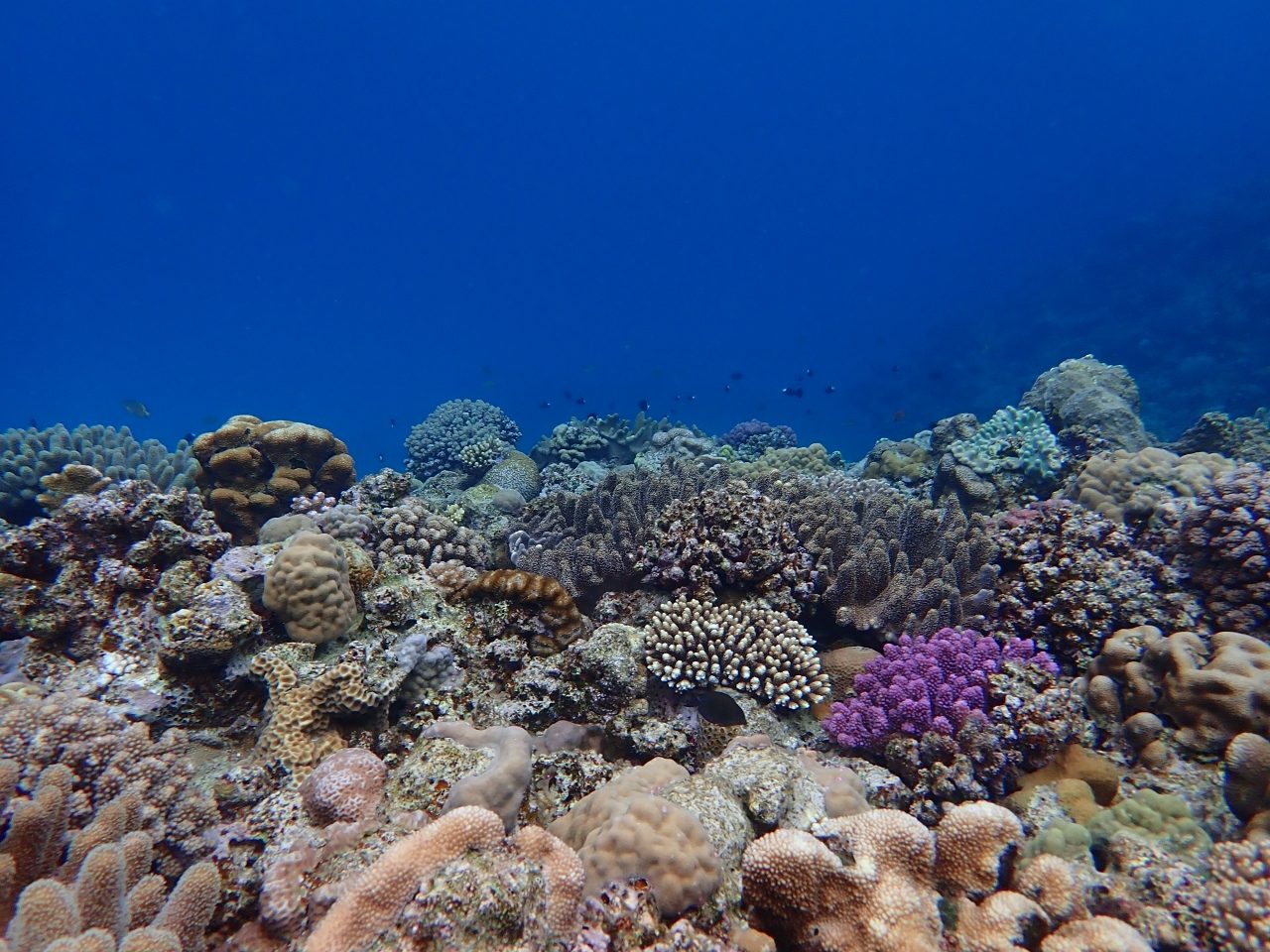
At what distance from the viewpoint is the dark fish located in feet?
15.4

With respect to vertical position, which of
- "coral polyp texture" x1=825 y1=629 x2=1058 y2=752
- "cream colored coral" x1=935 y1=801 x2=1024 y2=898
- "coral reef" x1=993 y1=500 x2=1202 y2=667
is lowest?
"cream colored coral" x1=935 y1=801 x2=1024 y2=898

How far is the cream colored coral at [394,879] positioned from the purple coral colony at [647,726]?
0.01 meters

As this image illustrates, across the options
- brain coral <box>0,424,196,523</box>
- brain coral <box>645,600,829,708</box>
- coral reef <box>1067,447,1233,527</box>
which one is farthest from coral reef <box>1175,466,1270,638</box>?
brain coral <box>0,424,196,523</box>

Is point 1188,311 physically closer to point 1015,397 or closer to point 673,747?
point 1015,397

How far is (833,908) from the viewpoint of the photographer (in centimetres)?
280

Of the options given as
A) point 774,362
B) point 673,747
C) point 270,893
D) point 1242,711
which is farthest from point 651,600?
point 774,362

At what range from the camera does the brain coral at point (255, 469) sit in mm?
8422

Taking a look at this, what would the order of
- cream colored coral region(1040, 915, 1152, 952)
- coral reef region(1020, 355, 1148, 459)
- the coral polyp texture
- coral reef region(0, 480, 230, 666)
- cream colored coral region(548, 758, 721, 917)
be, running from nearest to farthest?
cream colored coral region(1040, 915, 1152, 952)
cream colored coral region(548, 758, 721, 917)
the coral polyp texture
coral reef region(0, 480, 230, 666)
coral reef region(1020, 355, 1148, 459)

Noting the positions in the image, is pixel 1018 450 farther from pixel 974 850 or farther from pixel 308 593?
pixel 308 593

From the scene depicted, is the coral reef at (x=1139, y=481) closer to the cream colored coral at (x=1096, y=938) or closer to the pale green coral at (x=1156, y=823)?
the pale green coral at (x=1156, y=823)

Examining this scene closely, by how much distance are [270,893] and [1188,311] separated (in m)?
63.4

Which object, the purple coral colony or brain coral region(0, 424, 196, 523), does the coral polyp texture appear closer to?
the purple coral colony

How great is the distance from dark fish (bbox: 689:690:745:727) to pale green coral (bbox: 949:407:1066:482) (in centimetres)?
766

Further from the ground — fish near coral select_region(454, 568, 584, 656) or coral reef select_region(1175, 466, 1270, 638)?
coral reef select_region(1175, 466, 1270, 638)
